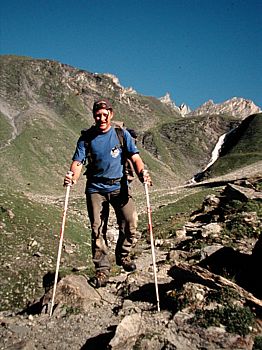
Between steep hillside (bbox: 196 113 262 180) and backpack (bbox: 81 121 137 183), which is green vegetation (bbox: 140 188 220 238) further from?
steep hillside (bbox: 196 113 262 180)

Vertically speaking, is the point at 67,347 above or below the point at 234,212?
below

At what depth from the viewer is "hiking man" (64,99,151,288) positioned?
8203mm

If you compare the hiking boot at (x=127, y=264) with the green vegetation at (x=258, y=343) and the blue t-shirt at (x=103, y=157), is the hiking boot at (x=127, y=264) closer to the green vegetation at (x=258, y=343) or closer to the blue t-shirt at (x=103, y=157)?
the blue t-shirt at (x=103, y=157)

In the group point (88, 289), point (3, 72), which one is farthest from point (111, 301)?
point (3, 72)

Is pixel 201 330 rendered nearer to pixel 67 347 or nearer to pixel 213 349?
pixel 213 349

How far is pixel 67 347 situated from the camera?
617 cm

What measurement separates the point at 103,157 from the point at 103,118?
925 mm

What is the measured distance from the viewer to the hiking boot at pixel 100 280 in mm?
8430

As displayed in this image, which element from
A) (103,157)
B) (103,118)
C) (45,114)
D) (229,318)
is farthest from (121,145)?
(45,114)

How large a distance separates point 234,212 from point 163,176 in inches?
4512

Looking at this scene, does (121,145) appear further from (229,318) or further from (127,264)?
(229,318)

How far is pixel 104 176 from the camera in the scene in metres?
8.25

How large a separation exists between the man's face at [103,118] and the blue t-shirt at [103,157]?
17 cm

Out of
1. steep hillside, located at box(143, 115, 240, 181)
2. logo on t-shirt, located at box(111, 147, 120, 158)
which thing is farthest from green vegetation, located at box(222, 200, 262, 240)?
steep hillside, located at box(143, 115, 240, 181)
